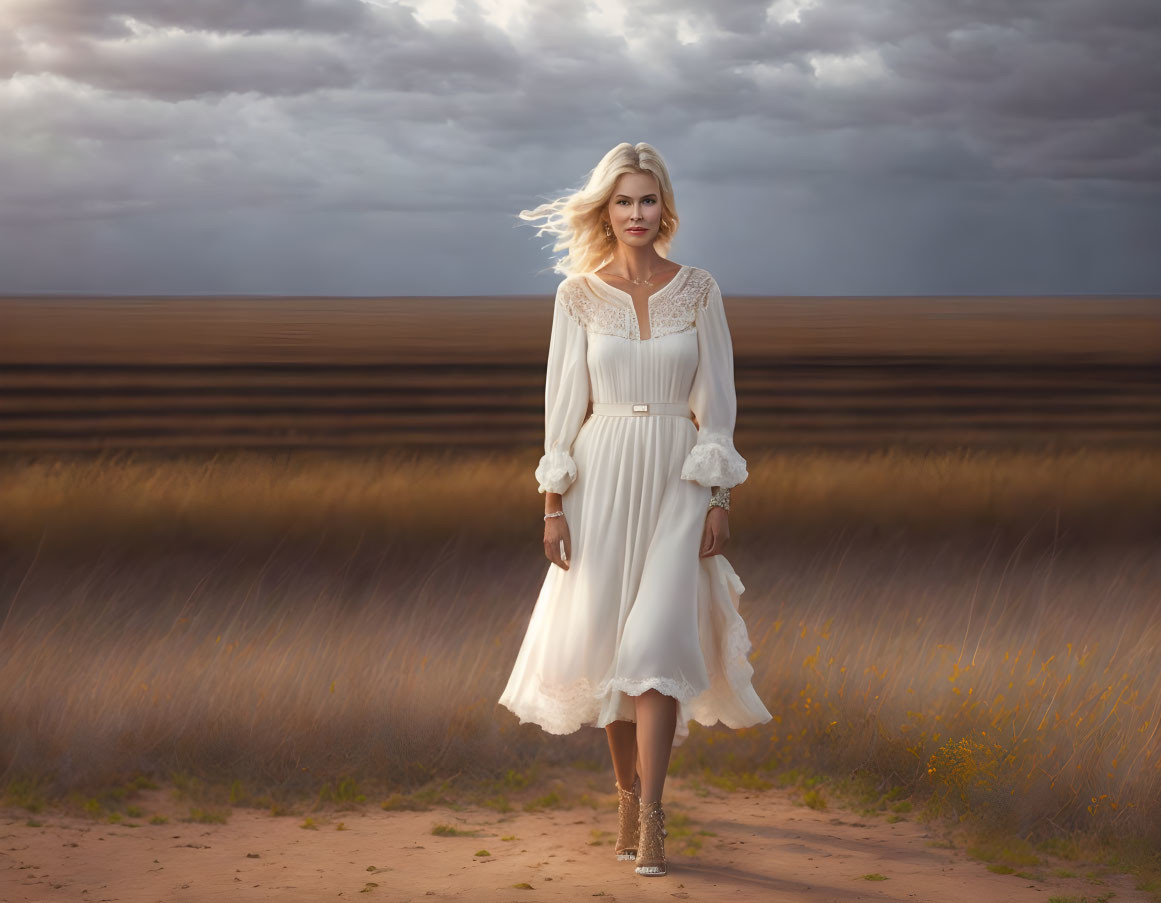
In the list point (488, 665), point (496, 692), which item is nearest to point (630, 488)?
point (496, 692)

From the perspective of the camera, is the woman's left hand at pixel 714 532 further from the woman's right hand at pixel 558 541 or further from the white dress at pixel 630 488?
the woman's right hand at pixel 558 541

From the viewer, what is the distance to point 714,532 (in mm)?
4543

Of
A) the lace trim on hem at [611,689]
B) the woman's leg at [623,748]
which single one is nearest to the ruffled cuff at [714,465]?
the lace trim on hem at [611,689]

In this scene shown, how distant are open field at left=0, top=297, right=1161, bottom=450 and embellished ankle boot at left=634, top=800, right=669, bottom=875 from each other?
15.3 meters

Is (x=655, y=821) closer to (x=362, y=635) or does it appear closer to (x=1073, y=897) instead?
(x=1073, y=897)

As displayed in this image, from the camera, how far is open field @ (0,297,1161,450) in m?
22.0

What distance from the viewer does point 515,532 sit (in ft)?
41.8

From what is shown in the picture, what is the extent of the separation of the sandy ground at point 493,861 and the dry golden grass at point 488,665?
0.35m

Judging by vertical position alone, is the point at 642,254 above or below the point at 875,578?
above

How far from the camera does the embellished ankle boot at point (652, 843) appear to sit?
4.45 m

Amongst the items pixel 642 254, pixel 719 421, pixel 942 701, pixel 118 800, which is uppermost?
pixel 642 254

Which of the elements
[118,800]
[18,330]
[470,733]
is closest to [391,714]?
[470,733]

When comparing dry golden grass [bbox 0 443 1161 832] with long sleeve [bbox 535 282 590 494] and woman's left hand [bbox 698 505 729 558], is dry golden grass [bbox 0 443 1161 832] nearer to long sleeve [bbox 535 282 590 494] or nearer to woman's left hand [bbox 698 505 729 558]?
woman's left hand [bbox 698 505 729 558]

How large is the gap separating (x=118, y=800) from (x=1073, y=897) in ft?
11.6
